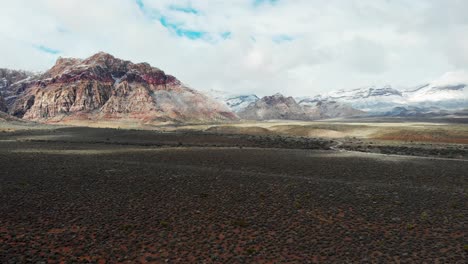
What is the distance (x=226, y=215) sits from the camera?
65.3 feet

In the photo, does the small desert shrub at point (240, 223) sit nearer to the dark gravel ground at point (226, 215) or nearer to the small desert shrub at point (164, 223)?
the dark gravel ground at point (226, 215)

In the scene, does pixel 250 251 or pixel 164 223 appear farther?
pixel 164 223

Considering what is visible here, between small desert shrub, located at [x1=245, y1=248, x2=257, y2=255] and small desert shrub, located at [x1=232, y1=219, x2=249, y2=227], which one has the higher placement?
small desert shrub, located at [x1=232, y1=219, x2=249, y2=227]

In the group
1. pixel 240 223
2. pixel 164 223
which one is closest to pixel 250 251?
pixel 240 223

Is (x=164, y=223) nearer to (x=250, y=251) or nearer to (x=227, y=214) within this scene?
(x=227, y=214)

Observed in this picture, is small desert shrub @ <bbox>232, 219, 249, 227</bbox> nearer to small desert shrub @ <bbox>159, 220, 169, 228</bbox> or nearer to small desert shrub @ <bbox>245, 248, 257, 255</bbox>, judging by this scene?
small desert shrub @ <bbox>245, 248, 257, 255</bbox>

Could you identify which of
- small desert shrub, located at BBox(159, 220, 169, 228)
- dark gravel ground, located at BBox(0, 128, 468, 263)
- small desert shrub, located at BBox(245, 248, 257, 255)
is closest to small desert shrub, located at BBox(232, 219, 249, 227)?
dark gravel ground, located at BBox(0, 128, 468, 263)

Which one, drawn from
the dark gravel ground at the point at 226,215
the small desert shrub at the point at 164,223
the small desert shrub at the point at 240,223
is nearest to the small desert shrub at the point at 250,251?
the dark gravel ground at the point at 226,215

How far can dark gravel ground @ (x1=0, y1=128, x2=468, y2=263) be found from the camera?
14773 millimetres

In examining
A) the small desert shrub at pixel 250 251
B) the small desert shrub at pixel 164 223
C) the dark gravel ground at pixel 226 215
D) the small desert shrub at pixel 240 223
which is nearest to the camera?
the dark gravel ground at pixel 226 215

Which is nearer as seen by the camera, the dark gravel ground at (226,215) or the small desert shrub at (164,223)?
the dark gravel ground at (226,215)

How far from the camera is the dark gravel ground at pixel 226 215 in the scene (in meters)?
14.8

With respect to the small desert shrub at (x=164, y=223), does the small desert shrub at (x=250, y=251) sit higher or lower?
lower

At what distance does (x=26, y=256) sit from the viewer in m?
13.8
